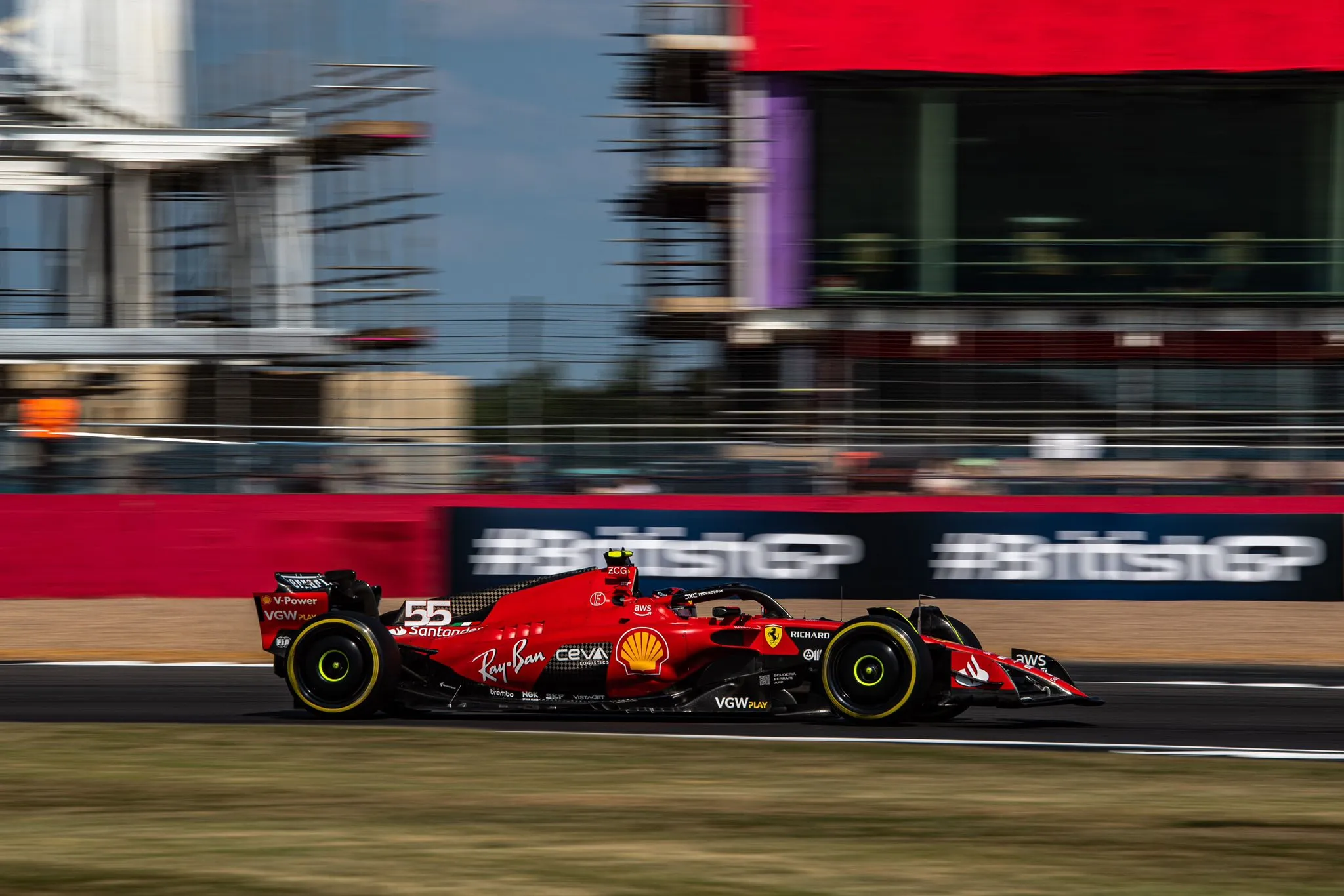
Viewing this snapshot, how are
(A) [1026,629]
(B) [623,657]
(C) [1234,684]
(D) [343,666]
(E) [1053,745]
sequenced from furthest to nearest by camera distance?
(A) [1026,629] < (C) [1234,684] < (D) [343,666] < (B) [623,657] < (E) [1053,745]

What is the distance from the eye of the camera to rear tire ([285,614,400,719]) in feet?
31.0

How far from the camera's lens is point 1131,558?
49.3 ft

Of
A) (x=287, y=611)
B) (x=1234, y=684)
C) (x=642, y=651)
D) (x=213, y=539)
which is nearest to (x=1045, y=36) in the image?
(x=1234, y=684)

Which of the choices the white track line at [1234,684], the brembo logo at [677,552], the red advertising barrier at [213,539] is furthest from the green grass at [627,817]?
the red advertising barrier at [213,539]

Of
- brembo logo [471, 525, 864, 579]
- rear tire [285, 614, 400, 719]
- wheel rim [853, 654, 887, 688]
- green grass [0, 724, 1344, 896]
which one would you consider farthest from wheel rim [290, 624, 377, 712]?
brembo logo [471, 525, 864, 579]

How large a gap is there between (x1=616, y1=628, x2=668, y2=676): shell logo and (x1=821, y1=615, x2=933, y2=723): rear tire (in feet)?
2.81

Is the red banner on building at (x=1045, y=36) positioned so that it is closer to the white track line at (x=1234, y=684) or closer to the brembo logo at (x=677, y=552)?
the brembo logo at (x=677, y=552)

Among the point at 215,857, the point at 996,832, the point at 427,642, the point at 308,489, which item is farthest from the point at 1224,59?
the point at 215,857

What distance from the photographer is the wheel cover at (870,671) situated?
29.1 feet

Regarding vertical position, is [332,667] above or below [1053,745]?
above

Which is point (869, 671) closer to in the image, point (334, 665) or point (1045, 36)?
point (334, 665)

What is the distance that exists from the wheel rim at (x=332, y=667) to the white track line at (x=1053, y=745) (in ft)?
4.20

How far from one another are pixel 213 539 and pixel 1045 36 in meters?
10.8

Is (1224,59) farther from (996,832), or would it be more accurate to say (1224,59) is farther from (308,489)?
(996,832)
